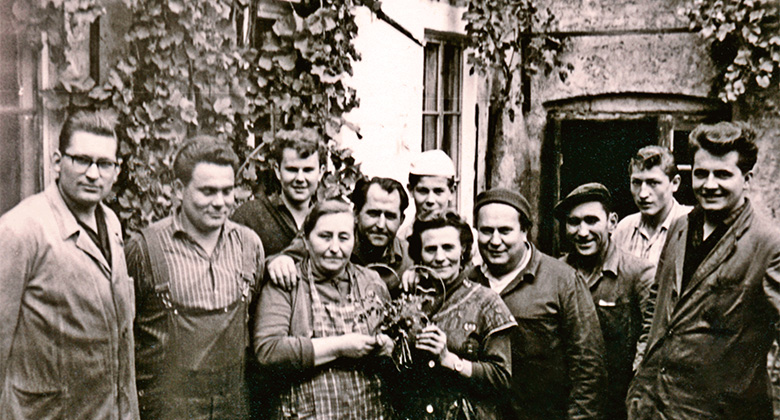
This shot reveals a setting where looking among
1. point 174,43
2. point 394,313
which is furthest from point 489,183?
point 394,313

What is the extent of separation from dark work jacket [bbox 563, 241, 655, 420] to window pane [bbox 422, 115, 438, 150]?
3.16 meters

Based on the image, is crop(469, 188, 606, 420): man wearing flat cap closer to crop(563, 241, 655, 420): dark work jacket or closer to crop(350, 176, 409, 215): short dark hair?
crop(563, 241, 655, 420): dark work jacket

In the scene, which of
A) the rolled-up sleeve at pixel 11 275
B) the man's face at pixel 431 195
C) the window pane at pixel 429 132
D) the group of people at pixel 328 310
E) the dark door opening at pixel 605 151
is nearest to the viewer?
the rolled-up sleeve at pixel 11 275

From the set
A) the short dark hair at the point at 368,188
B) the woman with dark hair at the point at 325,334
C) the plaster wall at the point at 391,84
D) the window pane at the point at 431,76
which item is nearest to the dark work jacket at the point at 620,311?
the short dark hair at the point at 368,188

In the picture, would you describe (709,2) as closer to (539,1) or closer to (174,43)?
(539,1)

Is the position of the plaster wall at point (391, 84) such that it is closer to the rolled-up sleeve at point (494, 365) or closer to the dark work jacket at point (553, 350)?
the dark work jacket at point (553, 350)

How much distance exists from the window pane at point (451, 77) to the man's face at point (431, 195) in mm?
2896

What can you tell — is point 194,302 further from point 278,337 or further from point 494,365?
point 494,365

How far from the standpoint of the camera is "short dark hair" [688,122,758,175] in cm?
411

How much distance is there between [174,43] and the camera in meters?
4.96

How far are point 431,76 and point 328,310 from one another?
4.37 m

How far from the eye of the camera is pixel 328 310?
3.76m

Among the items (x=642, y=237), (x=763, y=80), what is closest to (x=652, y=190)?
(x=642, y=237)

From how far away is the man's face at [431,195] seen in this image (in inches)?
202
